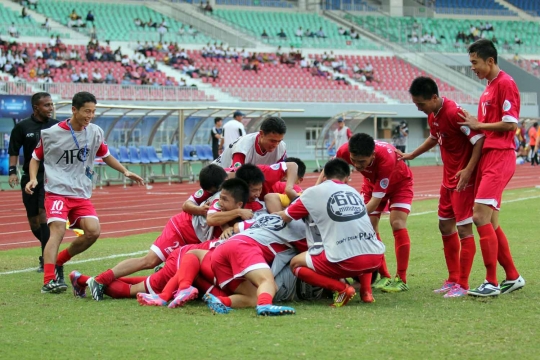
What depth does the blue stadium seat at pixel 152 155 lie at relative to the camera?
26547 millimetres

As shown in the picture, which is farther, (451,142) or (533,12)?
(533,12)

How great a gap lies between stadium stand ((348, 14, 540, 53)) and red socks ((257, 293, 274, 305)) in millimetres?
47777

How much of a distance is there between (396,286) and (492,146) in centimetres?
156

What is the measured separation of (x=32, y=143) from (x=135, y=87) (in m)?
26.5

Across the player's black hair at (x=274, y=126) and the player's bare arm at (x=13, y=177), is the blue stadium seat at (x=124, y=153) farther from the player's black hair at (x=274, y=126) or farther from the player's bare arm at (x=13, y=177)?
the player's black hair at (x=274, y=126)

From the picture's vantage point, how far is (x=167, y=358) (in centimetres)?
520

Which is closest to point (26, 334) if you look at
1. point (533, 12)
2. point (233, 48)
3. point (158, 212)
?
point (158, 212)

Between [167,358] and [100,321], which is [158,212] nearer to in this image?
[100,321]

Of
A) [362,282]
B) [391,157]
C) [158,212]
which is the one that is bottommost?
[158,212]

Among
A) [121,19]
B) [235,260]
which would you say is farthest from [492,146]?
[121,19]

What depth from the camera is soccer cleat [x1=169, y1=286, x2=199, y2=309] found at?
22.7 feet

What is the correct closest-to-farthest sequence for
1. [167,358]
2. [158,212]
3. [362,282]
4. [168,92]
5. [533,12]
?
[167,358] → [362,282] → [158,212] → [168,92] → [533,12]

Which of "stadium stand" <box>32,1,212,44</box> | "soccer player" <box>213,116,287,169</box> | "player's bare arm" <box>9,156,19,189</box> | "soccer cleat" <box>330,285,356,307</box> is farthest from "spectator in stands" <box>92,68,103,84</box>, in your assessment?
"soccer cleat" <box>330,285,356,307</box>

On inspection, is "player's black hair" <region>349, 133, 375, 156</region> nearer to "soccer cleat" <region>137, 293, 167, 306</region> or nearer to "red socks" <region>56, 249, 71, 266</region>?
"soccer cleat" <region>137, 293, 167, 306</region>
